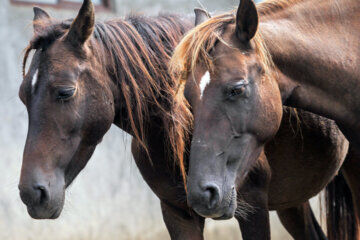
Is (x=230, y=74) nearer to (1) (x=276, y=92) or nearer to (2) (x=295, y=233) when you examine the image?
(1) (x=276, y=92)

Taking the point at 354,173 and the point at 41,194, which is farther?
the point at 354,173

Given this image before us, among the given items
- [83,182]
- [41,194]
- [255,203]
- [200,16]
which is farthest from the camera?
[83,182]

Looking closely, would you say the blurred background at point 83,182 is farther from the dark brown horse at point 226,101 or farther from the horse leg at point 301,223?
the dark brown horse at point 226,101

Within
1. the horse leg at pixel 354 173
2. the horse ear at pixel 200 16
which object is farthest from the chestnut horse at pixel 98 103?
the horse leg at pixel 354 173

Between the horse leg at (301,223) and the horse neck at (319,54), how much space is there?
2.01 meters

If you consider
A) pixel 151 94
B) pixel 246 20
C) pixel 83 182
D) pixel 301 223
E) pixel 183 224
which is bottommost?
pixel 83 182

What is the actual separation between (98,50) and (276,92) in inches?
38.1

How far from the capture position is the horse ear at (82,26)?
3.25 m

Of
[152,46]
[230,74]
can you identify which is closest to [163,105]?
[152,46]

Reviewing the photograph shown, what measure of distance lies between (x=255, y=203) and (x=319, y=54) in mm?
995

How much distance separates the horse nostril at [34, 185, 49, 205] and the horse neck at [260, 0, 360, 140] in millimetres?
1202

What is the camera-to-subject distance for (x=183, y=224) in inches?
150

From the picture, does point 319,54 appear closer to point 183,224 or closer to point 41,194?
point 183,224

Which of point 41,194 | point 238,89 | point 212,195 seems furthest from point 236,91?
point 41,194
